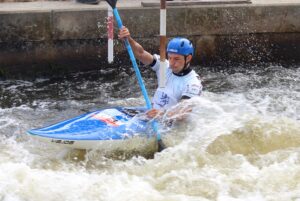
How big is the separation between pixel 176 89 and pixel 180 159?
65 centimetres

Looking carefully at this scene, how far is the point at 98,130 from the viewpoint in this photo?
549cm

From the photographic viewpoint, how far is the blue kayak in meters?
5.36

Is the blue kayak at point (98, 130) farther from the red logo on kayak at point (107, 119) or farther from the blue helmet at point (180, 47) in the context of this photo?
the blue helmet at point (180, 47)

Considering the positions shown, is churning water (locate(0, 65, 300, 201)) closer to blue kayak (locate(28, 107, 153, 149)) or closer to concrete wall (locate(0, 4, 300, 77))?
blue kayak (locate(28, 107, 153, 149))

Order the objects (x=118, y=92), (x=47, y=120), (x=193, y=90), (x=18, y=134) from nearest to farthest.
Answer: (x=193, y=90), (x=18, y=134), (x=47, y=120), (x=118, y=92)

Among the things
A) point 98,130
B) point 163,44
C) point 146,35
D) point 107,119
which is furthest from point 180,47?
point 146,35

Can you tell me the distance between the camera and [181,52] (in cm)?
550

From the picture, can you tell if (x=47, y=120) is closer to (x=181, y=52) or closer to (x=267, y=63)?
(x=181, y=52)

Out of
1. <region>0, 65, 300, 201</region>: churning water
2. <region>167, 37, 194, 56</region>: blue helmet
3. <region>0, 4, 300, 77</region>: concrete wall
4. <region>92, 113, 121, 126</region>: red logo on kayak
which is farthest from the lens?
<region>0, 4, 300, 77</region>: concrete wall

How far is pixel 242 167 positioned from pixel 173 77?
1.05 meters

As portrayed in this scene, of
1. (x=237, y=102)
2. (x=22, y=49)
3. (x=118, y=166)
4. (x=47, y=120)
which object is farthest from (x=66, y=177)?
(x=22, y=49)

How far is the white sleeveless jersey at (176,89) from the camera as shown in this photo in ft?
18.1

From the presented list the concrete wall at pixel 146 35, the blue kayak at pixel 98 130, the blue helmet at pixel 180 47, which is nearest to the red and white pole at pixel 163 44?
the blue helmet at pixel 180 47

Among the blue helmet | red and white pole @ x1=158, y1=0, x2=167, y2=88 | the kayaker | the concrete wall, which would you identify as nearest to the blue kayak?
the kayaker
